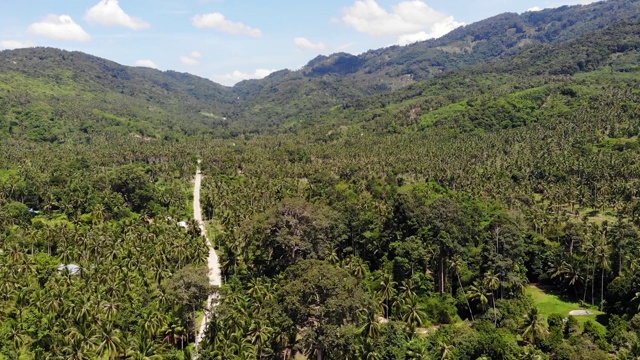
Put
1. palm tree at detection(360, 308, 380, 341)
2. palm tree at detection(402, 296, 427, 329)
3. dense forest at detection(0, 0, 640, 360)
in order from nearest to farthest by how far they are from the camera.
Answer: dense forest at detection(0, 0, 640, 360)
palm tree at detection(360, 308, 380, 341)
palm tree at detection(402, 296, 427, 329)

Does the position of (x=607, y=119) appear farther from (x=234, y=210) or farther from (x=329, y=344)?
(x=329, y=344)

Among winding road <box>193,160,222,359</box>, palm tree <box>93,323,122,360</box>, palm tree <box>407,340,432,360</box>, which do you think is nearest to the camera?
palm tree <box>407,340,432,360</box>

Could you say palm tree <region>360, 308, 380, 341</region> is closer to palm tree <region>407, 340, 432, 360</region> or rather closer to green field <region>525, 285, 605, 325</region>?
palm tree <region>407, 340, 432, 360</region>

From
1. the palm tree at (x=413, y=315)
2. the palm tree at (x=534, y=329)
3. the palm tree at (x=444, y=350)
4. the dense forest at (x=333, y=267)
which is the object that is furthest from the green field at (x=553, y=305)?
the palm tree at (x=444, y=350)

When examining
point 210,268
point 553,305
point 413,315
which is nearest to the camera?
point 413,315

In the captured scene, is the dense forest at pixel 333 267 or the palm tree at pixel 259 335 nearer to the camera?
the palm tree at pixel 259 335

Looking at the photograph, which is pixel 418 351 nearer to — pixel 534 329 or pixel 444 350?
pixel 444 350

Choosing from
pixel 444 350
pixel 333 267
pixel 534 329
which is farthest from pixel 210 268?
pixel 534 329

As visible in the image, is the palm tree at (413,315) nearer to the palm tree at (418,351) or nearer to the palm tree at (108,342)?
the palm tree at (418,351)

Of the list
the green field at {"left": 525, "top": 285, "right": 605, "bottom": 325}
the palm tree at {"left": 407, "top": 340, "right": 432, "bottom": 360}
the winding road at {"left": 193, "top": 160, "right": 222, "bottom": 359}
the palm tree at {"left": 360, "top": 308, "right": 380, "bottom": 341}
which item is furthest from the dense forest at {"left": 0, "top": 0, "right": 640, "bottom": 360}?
the winding road at {"left": 193, "top": 160, "right": 222, "bottom": 359}
